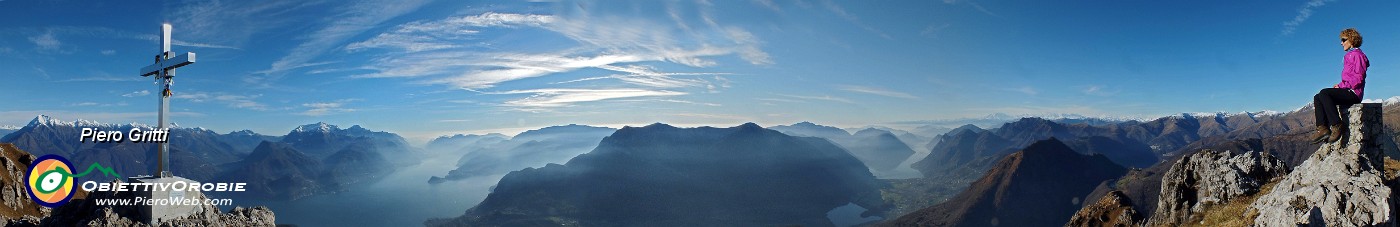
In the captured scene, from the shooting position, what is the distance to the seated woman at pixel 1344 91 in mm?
20578

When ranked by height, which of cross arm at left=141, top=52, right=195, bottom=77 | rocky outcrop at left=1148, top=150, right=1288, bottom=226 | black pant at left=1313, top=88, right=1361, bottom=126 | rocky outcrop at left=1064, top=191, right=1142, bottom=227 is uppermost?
cross arm at left=141, top=52, right=195, bottom=77

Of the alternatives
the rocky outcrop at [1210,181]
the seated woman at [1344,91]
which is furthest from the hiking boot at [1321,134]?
the rocky outcrop at [1210,181]

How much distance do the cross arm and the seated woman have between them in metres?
49.5

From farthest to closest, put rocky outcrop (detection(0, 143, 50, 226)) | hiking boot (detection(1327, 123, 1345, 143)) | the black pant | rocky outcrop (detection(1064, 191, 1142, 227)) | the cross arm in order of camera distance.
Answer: rocky outcrop (detection(0, 143, 50, 226)), rocky outcrop (detection(1064, 191, 1142, 227)), the cross arm, hiking boot (detection(1327, 123, 1345, 143)), the black pant

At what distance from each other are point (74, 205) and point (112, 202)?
477cm

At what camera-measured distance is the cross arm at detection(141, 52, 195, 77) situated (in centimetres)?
2986

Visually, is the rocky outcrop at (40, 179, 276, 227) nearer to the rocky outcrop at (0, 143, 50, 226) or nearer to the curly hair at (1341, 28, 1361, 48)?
the rocky outcrop at (0, 143, 50, 226)

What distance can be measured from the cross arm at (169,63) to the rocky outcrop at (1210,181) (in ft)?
172

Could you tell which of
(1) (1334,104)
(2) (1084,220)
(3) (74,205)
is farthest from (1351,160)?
(3) (74,205)

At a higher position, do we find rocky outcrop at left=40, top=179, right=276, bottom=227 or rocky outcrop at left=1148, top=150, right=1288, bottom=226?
rocky outcrop at left=40, top=179, right=276, bottom=227

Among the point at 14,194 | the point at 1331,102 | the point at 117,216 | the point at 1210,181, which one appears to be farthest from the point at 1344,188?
the point at 14,194

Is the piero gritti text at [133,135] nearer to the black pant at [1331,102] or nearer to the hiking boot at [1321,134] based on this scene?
the black pant at [1331,102]

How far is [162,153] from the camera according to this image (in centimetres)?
3092

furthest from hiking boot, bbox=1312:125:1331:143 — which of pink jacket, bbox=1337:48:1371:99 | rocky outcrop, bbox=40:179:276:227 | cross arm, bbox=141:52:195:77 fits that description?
rocky outcrop, bbox=40:179:276:227
